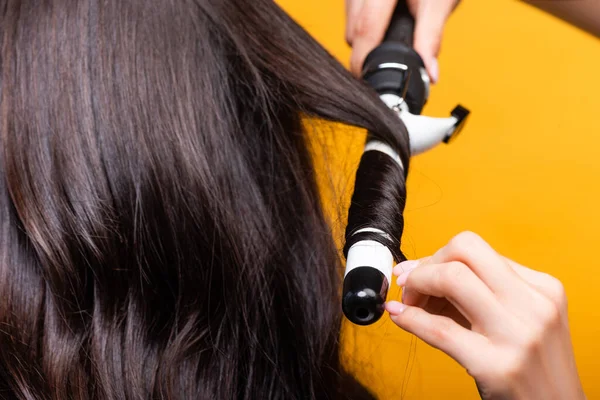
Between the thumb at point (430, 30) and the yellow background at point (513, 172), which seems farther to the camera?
the yellow background at point (513, 172)

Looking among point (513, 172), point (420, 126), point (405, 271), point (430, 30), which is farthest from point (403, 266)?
point (513, 172)

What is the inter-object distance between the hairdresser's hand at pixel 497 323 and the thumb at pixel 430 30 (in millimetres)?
320

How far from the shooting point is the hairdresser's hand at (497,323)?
1.37 feet

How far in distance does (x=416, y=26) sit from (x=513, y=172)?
0.33m

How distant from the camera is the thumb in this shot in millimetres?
710

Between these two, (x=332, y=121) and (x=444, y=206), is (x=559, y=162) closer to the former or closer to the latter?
(x=444, y=206)

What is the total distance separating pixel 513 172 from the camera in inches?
37.4

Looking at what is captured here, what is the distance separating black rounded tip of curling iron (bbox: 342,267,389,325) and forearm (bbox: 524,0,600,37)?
0.44 meters

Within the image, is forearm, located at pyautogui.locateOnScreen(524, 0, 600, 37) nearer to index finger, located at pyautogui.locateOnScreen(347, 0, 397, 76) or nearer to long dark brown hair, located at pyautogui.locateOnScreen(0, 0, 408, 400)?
index finger, located at pyautogui.locateOnScreen(347, 0, 397, 76)

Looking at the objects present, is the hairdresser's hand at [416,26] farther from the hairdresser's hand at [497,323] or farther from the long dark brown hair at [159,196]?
A: the hairdresser's hand at [497,323]

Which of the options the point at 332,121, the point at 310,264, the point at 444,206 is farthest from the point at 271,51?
the point at 444,206

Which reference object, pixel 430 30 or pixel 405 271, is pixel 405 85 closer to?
pixel 430 30

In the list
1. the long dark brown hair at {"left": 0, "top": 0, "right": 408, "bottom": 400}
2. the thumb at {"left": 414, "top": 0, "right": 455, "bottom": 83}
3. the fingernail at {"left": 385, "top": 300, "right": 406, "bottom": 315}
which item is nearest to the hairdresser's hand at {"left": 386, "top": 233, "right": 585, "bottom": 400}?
the fingernail at {"left": 385, "top": 300, "right": 406, "bottom": 315}

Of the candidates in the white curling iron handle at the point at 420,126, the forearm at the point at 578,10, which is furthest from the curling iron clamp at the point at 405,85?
the forearm at the point at 578,10
